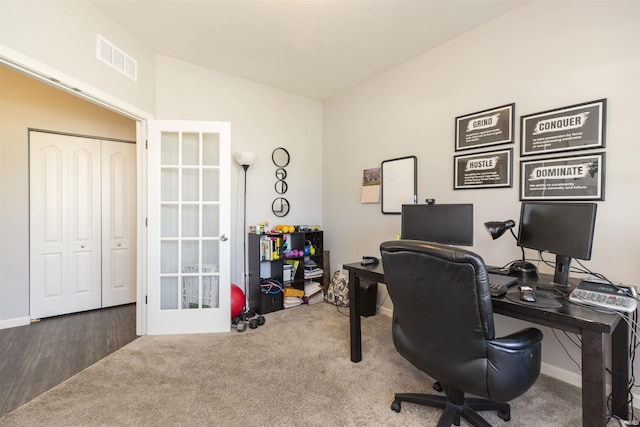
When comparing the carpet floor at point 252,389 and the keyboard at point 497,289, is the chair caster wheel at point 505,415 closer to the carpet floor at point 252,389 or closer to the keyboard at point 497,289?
the carpet floor at point 252,389

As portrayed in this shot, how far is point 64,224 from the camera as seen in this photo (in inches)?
126

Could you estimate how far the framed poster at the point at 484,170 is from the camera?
2.21 metres

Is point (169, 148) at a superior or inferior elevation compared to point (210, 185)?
superior

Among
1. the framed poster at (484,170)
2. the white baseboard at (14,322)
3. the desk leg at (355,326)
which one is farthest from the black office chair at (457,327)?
the white baseboard at (14,322)

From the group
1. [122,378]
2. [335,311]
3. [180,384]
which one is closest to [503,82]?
[335,311]

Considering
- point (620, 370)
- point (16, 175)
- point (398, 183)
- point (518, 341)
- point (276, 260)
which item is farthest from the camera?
point (276, 260)

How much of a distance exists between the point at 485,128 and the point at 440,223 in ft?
2.99

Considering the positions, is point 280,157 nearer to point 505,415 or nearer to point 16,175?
point 16,175

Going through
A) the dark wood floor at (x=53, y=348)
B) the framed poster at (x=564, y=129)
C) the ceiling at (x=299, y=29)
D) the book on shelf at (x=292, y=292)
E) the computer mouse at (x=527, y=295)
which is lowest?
the dark wood floor at (x=53, y=348)

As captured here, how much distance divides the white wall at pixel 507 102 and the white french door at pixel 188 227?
5.27 ft

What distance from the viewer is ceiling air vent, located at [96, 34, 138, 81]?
2209 mm

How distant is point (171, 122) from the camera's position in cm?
274

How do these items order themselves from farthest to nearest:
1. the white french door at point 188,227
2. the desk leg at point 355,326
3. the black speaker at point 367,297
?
the black speaker at point 367,297 → the white french door at point 188,227 → the desk leg at point 355,326

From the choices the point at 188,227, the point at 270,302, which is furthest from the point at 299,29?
the point at 270,302
